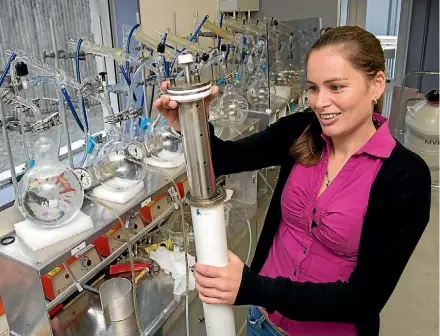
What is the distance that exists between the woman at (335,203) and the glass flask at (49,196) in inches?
17.3

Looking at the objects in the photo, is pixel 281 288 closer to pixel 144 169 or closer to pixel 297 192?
pixel 297 192

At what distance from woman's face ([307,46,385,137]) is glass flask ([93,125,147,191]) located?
0.71m

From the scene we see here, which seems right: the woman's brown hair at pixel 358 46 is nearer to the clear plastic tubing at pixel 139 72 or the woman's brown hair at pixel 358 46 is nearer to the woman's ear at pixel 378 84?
the woman's ear at pixel 378 84

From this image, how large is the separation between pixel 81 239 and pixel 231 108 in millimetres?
1387

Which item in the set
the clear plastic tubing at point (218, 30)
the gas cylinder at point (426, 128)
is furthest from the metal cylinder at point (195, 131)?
the gas cylinder at point (426, 128)

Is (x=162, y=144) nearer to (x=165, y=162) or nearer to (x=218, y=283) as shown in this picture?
(x=165, y=162)

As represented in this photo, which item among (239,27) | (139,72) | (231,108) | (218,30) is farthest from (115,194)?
(239,27)

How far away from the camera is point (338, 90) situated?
92 centimetres

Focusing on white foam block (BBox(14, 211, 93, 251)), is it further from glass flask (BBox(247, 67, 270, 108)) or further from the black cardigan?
glass flask (BBox(247, 67, 270, 108))

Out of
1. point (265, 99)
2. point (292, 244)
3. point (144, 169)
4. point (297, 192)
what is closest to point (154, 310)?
point (144, 169)

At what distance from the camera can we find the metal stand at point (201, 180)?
27.7 inches

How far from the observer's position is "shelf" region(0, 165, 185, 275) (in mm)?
1083

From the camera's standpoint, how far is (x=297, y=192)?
110 cm

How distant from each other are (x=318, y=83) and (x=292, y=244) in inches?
17.5
